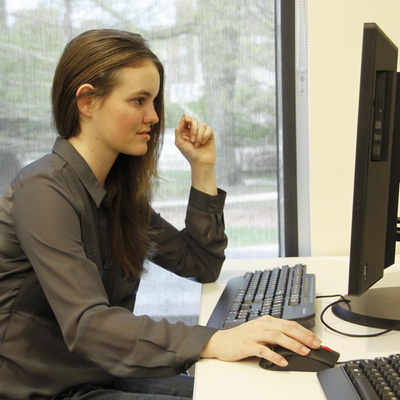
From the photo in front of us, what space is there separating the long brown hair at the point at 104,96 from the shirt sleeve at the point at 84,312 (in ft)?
0.80

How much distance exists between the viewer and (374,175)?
3.46ft

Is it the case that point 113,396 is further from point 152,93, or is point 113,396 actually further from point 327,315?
point 152,93

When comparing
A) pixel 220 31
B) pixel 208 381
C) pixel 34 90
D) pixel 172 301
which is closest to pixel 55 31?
pixel 34 90

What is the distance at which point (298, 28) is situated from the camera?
1.89 meters

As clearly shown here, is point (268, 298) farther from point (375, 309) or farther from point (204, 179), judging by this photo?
point (204, 179)

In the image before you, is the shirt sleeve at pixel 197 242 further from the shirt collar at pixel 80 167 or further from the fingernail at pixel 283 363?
the fingernail at pixel 283 363

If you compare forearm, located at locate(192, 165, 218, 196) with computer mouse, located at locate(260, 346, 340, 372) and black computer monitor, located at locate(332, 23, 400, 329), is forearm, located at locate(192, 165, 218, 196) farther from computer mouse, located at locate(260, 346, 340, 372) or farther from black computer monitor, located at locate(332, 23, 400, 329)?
computer mouse, located at locate(260, 346, 340, 372)

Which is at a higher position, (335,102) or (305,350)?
(335,102)

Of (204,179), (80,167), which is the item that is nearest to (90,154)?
(80,167)

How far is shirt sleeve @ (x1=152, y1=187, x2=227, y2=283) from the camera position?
Result: 61.2 inches

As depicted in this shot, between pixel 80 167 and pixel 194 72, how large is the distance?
83cm

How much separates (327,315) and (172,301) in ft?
3.09

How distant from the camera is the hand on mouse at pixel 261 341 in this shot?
944 mm

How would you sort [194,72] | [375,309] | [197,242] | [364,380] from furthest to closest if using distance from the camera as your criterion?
[194,72], [197,242], [375,309], [364,380]
